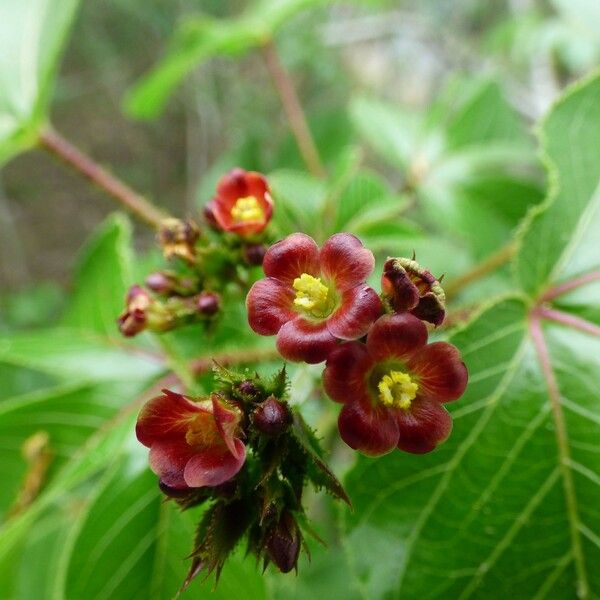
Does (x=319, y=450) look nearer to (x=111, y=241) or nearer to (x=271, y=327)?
(x=271, y=327)

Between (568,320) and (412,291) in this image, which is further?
(568,320)

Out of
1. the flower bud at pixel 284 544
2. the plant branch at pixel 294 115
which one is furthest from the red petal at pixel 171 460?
the plant branch at pixel 294 115

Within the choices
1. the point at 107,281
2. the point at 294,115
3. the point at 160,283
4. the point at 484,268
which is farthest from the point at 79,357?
the point at 294,115

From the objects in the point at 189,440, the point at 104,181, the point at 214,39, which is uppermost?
the point at 214,39

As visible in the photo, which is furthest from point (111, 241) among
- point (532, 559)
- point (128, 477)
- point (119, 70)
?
point (119, 70)

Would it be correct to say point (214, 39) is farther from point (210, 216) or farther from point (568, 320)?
point (568, 320)

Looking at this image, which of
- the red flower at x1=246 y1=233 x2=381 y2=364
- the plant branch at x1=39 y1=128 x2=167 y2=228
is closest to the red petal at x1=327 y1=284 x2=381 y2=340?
the red flower at x1=246 y1=233 x2=381 y2=364

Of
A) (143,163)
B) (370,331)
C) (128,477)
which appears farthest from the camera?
(143,163)
